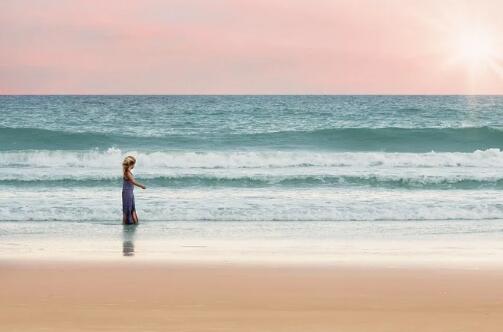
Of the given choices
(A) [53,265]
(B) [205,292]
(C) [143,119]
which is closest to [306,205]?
(A) [53,265]

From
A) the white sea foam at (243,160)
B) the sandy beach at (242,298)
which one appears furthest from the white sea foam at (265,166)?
the sandy beach at (242,298)

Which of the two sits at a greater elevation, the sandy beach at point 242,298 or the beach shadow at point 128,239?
the beach shadow at point 128,239

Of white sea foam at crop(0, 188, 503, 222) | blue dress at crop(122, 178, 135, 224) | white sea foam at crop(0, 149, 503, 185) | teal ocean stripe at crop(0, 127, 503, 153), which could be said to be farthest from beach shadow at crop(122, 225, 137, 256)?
teal ocean stripe at crop(0, 127, 503, 153)

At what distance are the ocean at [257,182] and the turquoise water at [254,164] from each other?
0.05m

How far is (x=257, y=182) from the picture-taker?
74.3 feet

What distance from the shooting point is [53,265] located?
10.1m

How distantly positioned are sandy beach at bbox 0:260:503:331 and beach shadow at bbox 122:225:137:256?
121cm

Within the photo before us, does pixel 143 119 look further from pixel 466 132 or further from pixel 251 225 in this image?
pixel 251 225

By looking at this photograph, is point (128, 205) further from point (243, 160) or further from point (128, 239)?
point (243, 160)

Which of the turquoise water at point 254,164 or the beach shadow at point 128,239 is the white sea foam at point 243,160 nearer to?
the turquoise water at point 254,164

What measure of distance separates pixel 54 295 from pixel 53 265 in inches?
74.5

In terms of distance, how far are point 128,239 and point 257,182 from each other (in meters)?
9.89

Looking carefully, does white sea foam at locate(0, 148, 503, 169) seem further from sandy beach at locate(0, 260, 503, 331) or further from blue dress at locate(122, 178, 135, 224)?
sandy beach at locate(0, 260, 503, 331)

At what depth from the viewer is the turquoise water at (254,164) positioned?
16.9 meters
